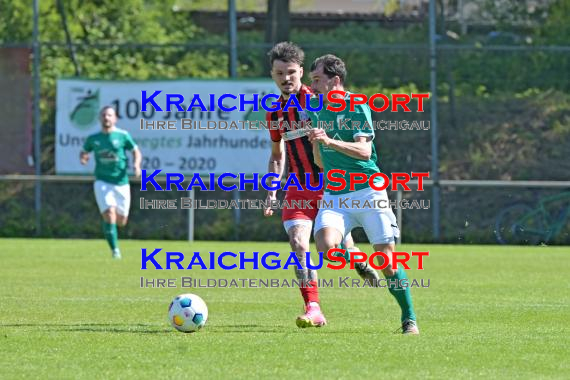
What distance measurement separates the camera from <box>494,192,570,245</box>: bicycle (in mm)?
21484

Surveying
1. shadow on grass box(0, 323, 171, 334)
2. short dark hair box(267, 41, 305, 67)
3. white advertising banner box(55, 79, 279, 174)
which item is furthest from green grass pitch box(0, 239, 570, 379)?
white advertising banner box(55, 79, 279, 174)

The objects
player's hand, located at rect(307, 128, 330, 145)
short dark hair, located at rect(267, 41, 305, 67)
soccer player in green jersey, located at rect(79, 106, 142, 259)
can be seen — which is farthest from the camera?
soccer player in green jersey, located at rect(79, 106, 142, 259)

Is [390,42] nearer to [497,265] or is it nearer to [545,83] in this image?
[545,83]

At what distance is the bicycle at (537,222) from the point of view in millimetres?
21484

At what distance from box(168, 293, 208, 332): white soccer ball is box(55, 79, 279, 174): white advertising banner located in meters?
12.6

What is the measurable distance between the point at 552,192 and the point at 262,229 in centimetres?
521

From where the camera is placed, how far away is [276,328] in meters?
9.36

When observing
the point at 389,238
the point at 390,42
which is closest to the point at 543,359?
the point at 389,238

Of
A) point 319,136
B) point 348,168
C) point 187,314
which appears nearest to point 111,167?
point 187,314

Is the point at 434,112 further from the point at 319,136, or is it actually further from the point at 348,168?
the point at 319,136

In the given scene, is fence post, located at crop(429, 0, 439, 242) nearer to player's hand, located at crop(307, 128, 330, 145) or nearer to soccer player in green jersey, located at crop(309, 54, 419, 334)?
soccer player in green jersey, located at crop(309, 54, 419, 334)

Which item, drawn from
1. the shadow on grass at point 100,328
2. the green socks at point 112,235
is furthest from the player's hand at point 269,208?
the green socks at point 112,235

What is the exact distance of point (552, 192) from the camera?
22016 millimetres

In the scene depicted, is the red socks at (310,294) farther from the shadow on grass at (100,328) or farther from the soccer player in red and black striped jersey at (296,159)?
the shadow on grass at (100,328)
